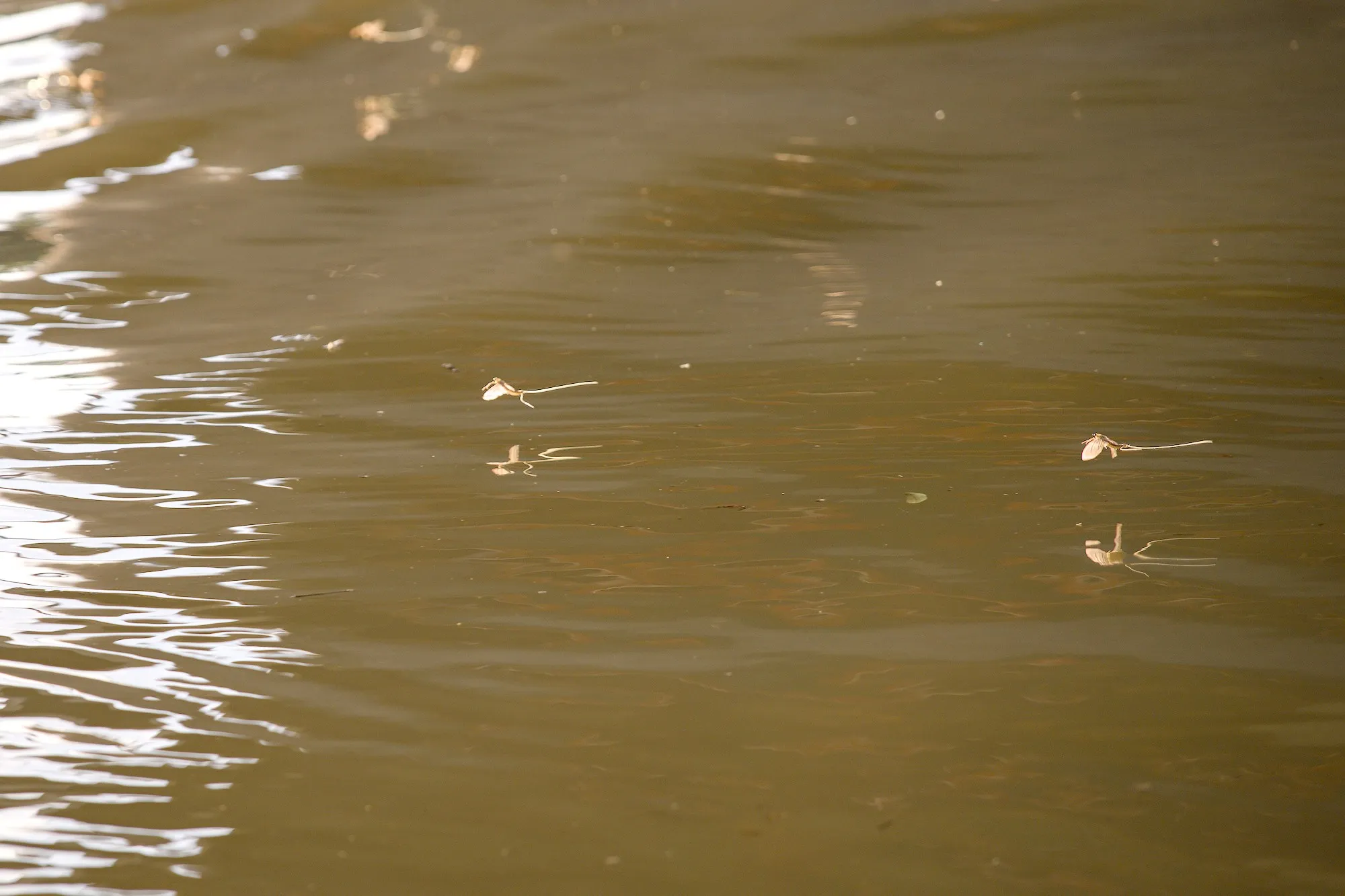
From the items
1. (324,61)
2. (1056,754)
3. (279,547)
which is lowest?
(1056,754)

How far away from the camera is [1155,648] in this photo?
188cm

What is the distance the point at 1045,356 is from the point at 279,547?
190 cm

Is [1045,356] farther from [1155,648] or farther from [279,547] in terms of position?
[279,547]

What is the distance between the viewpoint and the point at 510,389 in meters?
2.96

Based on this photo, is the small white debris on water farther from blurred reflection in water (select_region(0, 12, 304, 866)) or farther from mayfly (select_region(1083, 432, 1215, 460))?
mayfly (select_region(1083, 432, 1215, 460))

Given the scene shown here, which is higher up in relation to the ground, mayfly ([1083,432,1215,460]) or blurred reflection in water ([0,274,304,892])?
mayfly ([1083,432,1215,460])

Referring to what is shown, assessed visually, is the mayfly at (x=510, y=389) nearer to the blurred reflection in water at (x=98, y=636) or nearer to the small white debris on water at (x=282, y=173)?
the blurred reflection in water at (x=98, y=636)

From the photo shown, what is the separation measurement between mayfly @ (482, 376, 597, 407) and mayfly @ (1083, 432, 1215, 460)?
1198 millimetres

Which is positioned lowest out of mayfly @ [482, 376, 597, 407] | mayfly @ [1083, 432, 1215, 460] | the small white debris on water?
mayfly @ [1083, 432, 1215, 460]

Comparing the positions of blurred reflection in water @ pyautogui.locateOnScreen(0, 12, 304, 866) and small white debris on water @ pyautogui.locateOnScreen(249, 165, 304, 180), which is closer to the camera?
blurred reflection in water @ pyautogui.locateOnScreen(0, 12, 304, 866)

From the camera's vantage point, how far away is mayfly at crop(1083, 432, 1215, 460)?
2.50 m

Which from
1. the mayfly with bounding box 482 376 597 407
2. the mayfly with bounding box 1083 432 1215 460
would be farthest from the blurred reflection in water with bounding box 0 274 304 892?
the mayfly with bounding box 1083 432 1215 460

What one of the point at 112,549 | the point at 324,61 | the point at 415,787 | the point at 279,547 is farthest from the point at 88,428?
the point at 324,61

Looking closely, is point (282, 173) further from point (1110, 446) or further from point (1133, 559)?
point (1133, 559)
